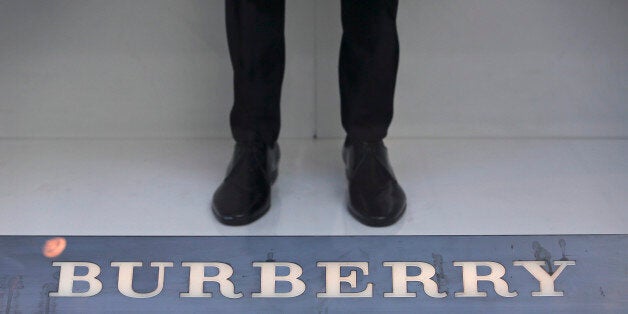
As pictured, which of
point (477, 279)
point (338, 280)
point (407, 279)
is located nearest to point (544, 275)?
point (477, 279)

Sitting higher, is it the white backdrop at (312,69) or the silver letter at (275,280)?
the white backdrop at (312,69)

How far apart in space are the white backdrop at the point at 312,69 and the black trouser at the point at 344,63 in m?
0.31

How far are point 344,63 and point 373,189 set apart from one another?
8.6 inches

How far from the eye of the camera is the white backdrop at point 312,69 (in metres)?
1.49

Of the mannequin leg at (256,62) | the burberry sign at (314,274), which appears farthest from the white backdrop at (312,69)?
the burberry sign at (314,274)

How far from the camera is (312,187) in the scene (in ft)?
4.39

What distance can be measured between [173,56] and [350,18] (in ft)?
1.71

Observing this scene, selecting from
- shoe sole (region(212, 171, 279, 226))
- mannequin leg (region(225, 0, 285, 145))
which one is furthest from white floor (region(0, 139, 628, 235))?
mannequin leg (region(225, 0, 285, 145))

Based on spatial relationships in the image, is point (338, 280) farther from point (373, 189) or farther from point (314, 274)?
point (373, 189)

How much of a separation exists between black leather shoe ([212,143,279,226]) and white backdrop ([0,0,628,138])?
1.05 feet

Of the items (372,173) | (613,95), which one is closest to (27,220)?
(372,173)

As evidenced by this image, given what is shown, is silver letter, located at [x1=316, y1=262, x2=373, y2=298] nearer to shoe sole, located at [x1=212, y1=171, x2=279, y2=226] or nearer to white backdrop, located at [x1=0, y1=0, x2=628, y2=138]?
shoe sole, located at [x1=212, y1=171, x2=279, y2=226]

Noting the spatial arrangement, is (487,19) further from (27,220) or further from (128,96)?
(27,220)

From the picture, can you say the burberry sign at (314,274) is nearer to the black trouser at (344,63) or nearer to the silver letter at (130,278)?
the silver letter at (130,278)
